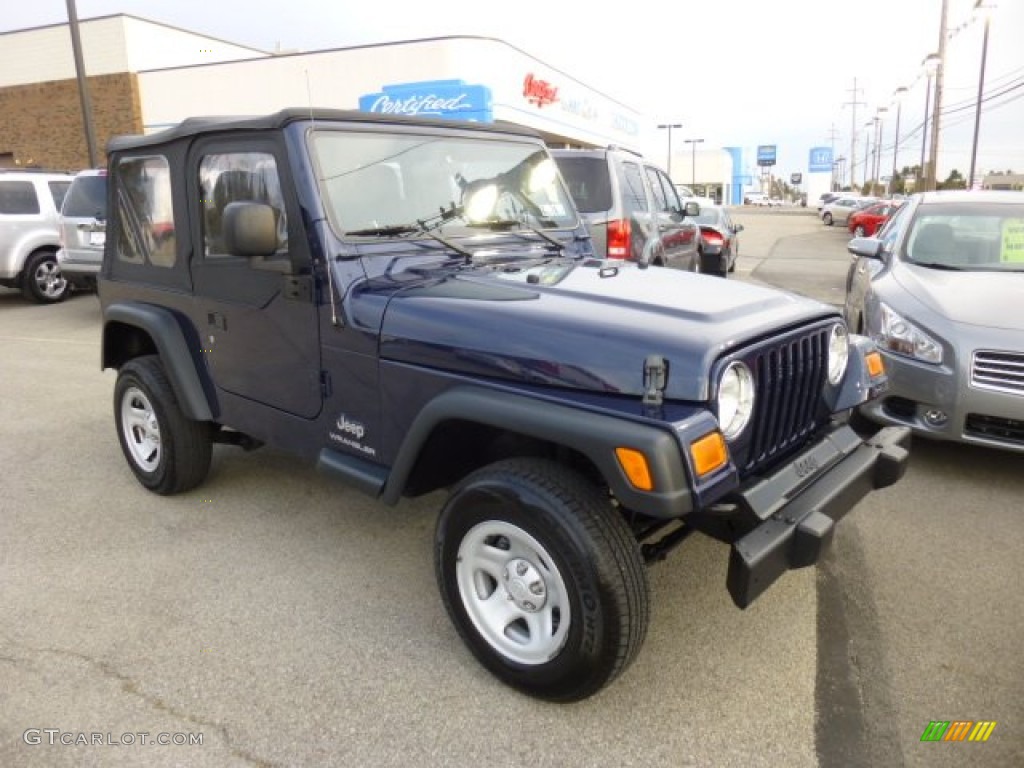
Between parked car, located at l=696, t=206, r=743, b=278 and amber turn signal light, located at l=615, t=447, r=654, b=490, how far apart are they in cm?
1163

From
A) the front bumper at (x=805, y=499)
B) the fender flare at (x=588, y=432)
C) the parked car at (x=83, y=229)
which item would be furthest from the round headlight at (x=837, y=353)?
the parked car at (x=83, y=229)

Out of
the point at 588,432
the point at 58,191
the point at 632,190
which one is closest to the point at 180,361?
the point at 588,432

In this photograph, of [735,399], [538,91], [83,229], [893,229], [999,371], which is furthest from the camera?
[538,91]

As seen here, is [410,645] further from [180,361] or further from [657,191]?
[657,191]

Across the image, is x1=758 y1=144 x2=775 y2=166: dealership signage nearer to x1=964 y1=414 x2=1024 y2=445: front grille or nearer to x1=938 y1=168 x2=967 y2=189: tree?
x1=938 y1=168 x2=967 y2=189: tree

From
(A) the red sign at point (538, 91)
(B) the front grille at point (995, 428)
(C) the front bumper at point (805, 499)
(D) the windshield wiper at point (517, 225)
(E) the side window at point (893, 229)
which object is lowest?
(B) the front grille at point (995, 428)

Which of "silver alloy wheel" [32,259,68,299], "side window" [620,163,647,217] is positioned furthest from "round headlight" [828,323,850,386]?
"silver alloy wheel" [32,259,68,299]

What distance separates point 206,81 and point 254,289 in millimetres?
25095

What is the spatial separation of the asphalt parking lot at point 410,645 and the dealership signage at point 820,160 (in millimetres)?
96021

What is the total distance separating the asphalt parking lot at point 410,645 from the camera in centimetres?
244

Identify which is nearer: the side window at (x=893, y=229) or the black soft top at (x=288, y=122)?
the black soft top at (x=288, y=122)

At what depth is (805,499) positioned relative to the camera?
2.58m

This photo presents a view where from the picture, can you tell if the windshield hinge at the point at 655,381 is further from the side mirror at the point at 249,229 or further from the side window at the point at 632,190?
the side window at the point at 632,190

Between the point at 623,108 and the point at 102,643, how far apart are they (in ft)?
132
